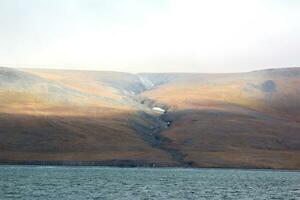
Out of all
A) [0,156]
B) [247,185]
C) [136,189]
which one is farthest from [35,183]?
[0,156]

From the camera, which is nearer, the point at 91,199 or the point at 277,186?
the point at 91,199

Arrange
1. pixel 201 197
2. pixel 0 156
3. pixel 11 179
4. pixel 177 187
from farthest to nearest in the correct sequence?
pixel 0 156, pixel 11 179, pixel 177 187, pixel 201 197

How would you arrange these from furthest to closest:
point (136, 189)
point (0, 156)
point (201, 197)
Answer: point (0, 156) → point (136, 189) → point (201, 197)

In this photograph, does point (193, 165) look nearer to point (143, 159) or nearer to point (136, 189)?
point (143, 159)

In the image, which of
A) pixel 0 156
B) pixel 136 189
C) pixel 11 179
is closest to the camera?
pixel 136 189

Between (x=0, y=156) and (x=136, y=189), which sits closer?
(x=136, y=189)

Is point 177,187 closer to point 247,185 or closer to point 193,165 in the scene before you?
point 247,185

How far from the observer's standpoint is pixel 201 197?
9662cm

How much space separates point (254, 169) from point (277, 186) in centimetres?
7092

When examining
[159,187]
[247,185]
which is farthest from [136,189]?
[247,185]

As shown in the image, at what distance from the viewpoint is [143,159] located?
192m

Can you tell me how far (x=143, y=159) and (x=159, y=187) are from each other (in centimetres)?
7892

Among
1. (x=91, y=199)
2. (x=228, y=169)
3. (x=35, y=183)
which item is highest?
(x=228, y=169)

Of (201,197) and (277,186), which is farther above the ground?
(277,186)
